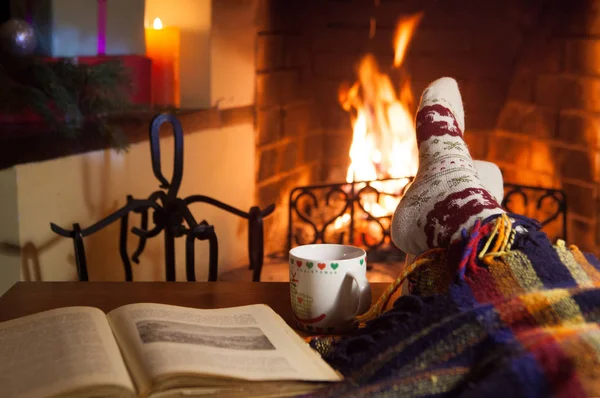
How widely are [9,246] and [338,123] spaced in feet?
3.73

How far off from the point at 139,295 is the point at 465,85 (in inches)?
58.3

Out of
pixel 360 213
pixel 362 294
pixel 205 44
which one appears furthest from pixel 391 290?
pixel 360 213

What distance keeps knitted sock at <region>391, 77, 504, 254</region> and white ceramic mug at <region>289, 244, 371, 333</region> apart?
8 centimetres

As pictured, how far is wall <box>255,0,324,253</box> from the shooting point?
6.38 feet

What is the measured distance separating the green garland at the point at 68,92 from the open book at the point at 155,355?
0.63 m

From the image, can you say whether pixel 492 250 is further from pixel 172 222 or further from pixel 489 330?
pixel 172 222

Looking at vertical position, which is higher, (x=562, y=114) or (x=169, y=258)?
(x=562, y=114)

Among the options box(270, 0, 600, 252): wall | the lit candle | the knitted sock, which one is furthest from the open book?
box(270, 0, 600, 252): wall

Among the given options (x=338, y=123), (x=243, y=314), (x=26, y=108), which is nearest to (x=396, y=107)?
(x=338, y=123)

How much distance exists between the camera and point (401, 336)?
1.86 ft

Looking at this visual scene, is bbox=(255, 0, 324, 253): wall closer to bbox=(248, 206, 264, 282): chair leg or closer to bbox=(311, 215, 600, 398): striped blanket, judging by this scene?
bbox=(248, 206, 264, 282): chair leg

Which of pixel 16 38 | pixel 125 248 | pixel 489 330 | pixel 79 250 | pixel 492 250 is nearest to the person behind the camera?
pixel 489 330

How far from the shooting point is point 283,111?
6.67 ft

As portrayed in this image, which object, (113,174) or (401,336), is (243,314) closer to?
(401,336)
